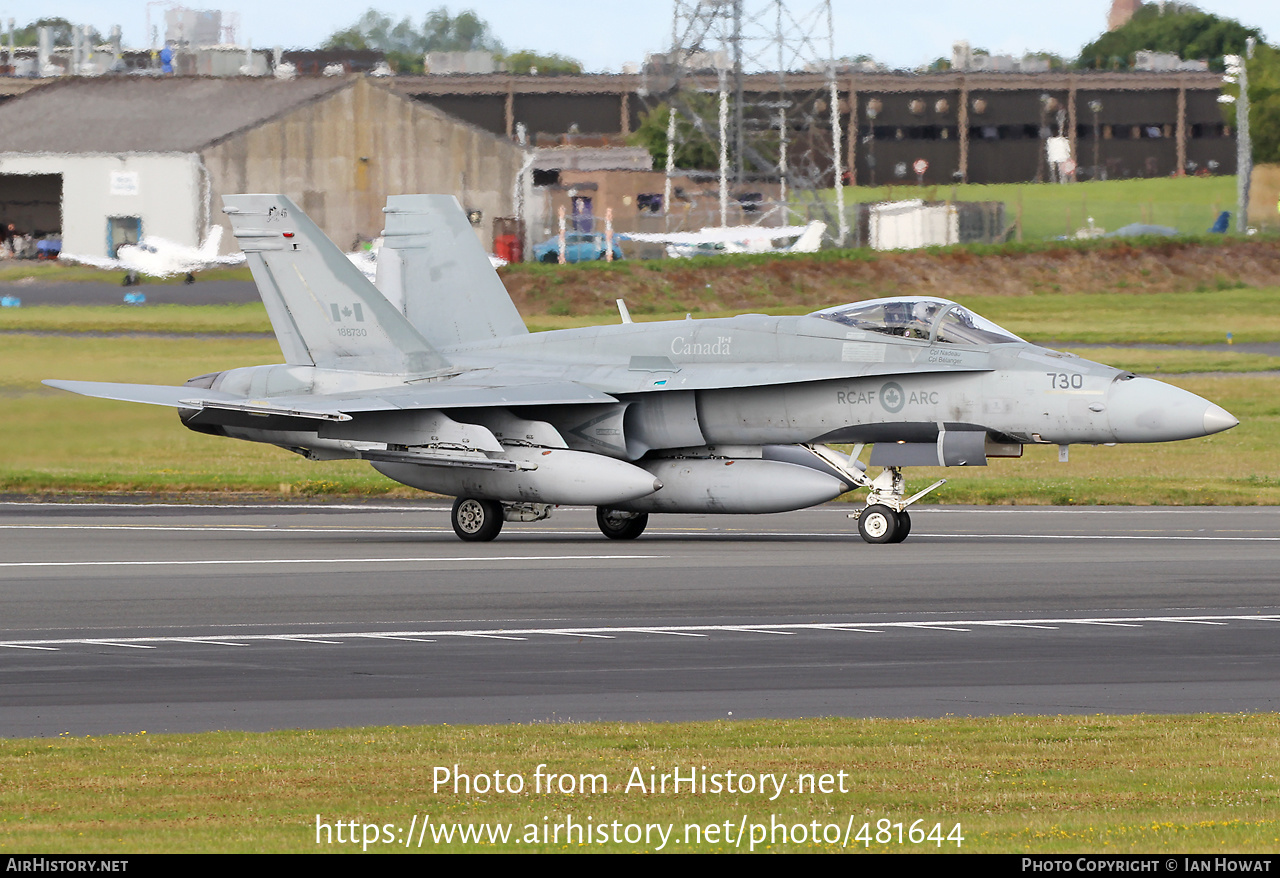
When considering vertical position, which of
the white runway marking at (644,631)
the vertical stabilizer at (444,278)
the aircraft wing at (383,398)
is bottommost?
the white runway marking at (644,631)

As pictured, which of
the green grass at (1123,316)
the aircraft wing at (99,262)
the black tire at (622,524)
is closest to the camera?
the black tire at (622,524)

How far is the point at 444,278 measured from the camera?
25.8m

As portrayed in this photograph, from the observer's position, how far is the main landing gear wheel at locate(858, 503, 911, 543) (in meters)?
21.7

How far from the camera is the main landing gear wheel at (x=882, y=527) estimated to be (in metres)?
21.7

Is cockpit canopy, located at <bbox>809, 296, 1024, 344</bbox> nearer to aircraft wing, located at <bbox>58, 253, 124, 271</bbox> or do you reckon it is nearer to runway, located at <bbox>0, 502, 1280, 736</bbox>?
runway, located at <bbox>0, 502, 1280, 736</bbox>

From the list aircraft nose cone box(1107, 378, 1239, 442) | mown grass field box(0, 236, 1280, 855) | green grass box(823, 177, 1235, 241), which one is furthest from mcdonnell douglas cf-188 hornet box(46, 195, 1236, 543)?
green grass box(823, 177, 1235, 241)

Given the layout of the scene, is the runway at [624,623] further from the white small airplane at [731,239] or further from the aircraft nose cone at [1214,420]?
the white small airplane at [731,239]

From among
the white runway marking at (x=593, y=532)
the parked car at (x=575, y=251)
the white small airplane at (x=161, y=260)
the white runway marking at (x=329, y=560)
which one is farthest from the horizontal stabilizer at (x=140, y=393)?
the parked car at (x=575, y=251)

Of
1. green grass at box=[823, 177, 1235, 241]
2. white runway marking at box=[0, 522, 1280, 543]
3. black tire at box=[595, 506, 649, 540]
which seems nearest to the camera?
white runway marking at box=[0, 522, 1280, 543]

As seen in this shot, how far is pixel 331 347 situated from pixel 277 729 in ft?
47.8

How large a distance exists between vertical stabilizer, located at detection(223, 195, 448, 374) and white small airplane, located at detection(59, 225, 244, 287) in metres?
44.3

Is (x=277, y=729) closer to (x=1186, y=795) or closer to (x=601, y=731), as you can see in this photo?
(x=601, y=731)

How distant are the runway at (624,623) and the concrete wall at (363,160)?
54.0 m

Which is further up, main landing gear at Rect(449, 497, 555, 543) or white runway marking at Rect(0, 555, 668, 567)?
main landing gear at Rect(449, 497, 555, 543)
